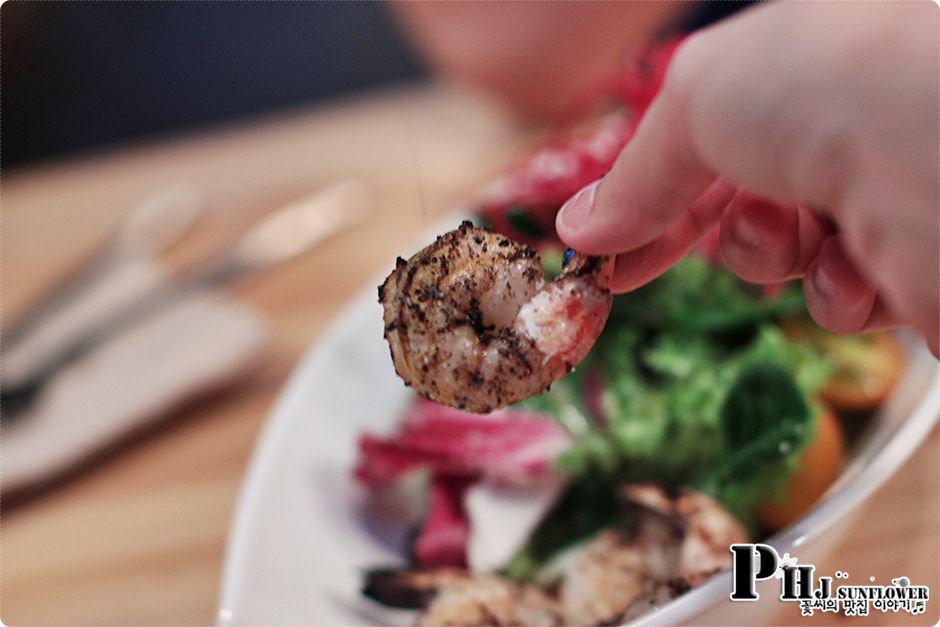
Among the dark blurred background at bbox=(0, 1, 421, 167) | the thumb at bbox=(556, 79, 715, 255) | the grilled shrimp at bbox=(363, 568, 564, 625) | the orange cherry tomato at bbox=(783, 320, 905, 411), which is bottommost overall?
the grilled shrimp at bbox=(363, 568, 564, 625)

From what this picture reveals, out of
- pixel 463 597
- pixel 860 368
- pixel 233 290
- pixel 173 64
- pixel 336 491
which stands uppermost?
pixel 173 64

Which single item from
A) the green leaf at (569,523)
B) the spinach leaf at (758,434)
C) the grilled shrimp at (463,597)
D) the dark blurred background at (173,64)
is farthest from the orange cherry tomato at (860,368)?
the dark blurred background at (173,64)

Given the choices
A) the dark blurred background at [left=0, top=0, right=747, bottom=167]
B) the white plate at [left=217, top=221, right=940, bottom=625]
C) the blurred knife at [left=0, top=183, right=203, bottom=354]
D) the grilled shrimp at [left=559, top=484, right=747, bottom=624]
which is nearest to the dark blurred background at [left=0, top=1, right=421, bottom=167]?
the dark blurred background at [left=0, top=0, right=747, bottom=167]

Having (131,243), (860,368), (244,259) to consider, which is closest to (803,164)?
(860,368)

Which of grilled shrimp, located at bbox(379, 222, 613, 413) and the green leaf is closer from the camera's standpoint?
grilled shrimp, located at bbox(379, 222, 613, 413)

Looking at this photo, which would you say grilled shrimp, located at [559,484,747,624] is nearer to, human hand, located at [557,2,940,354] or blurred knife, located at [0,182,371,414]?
human hand, located at [557,2,940,354]

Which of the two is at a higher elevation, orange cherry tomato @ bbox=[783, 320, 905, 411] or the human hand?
orange cherry tomato @ bbox=[783, 320, 905, 411]

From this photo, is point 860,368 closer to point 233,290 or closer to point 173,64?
point 233,290
